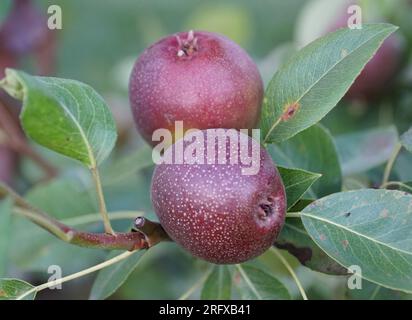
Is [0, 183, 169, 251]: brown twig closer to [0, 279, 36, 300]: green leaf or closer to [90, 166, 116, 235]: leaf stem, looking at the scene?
[90, 166, 116, 235]: leaf stem

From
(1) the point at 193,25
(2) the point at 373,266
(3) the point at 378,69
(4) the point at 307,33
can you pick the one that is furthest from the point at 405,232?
(1) the point at 193,25

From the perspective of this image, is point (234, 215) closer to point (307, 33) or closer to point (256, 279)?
point (256, 279)

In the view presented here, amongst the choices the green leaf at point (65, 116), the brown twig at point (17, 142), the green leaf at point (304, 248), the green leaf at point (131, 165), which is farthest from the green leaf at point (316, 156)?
the brown twig at point (17, 142)

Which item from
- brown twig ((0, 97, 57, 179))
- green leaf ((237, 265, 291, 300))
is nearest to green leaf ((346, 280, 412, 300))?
green leaf ((237, 265, 291, 300))

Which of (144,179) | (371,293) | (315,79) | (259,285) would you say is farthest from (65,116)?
(144,179)

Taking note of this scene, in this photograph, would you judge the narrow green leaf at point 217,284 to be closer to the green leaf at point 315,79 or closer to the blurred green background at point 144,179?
the blurred green background at point 144,179
